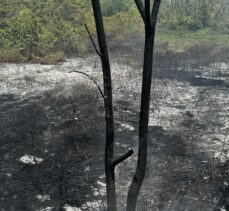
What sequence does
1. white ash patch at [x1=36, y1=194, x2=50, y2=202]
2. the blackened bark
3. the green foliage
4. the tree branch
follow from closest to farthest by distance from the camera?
the tree branch → the blackened bark → white ash patch at [x1=36, y1=194, x2=50, y2=202] → the green foliage

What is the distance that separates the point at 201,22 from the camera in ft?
67.1

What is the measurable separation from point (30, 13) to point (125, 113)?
8990mm

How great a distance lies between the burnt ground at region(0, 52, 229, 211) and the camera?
6988 millimetres

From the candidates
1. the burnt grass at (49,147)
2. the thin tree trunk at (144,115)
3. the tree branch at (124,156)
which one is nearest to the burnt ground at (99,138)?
the burnt grass at (49,147)

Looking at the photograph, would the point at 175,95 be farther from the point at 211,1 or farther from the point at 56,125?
the point at 211,1

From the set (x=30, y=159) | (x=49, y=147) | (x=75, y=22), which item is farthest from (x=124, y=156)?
(x=75, y=22)

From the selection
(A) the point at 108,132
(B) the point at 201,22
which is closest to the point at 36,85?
(A) the point at 108,132

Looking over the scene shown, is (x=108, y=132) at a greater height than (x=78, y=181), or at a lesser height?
greater

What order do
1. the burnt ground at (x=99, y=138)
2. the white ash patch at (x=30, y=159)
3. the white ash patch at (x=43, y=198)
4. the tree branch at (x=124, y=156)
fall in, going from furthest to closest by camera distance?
1. the white ash patch at (x=30, y=159)
2. the burnt ground at (x=99, y=138)
3. the white ash patch at (x=43, y=198)
4. the tree branch at (x=124, y=156)

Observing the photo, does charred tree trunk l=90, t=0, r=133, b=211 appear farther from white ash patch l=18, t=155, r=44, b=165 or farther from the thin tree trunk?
Answer: white ash patch l=18, t=155, r=44, b=165

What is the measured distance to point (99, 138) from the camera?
9.16 m

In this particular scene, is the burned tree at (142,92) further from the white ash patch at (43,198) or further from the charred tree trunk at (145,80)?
the white ash patch at (43,198)

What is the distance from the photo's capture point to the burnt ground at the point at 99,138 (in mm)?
6988

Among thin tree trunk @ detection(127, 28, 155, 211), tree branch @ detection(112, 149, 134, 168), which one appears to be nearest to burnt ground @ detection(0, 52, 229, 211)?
thin tree trunk @ detection(127, 28, 155, 211)
